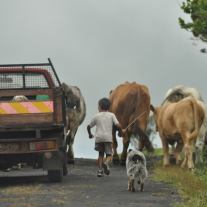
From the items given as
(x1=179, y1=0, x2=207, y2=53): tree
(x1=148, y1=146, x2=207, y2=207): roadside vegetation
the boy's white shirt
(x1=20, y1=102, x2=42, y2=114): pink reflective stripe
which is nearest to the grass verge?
(x1=148, y1=146, x2=207, y2=207): roadside vegetation

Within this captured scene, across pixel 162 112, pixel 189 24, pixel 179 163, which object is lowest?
pixel 179 163

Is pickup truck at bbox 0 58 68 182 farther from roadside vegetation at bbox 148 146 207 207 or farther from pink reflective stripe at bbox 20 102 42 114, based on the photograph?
roadside vegetation at bbox 148 146 207 207

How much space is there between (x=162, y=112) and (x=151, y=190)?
681 cm

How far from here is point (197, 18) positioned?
988 inches

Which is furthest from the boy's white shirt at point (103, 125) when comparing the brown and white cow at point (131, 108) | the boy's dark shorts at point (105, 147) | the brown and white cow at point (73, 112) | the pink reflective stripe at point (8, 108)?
the brown and white cow at point (73, 112)

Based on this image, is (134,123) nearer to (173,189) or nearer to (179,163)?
(179,163)

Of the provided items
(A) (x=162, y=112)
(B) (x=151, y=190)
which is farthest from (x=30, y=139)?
(A) (x=162, y=112)

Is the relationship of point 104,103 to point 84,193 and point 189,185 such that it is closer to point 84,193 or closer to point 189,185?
point 189,185

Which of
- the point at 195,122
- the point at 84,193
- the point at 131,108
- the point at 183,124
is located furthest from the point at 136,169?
the point at 131,108

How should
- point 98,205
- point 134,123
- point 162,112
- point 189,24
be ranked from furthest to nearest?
point 189,24
point 134,123
point 162,112
point 98,205

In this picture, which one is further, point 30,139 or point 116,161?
point 116,161

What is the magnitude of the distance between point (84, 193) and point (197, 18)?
16491mm

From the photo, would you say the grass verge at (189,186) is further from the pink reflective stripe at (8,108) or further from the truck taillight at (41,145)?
the pink reflective stripe at (8,108)

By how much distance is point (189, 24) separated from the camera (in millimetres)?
25250
